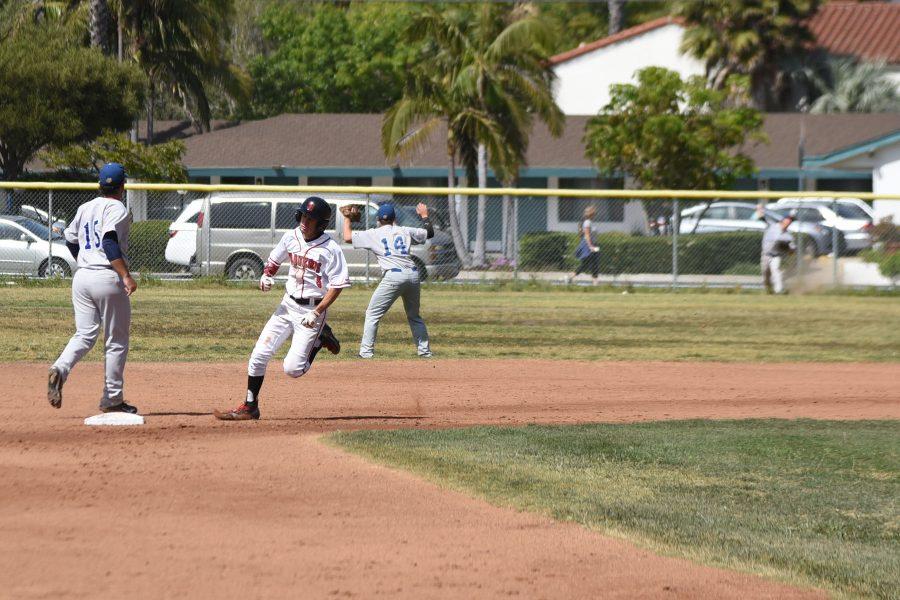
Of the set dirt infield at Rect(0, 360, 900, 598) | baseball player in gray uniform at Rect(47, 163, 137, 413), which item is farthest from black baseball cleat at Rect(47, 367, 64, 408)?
dirt infield at Rect(0, 360, 900, 598)

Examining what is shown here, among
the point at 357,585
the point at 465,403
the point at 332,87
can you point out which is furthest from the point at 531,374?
the point at 332,87

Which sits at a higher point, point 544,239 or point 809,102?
point 809,102

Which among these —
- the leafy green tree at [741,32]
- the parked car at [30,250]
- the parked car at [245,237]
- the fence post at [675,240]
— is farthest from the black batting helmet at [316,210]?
the leafy green tree at [741,32]

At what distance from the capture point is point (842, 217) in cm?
2703

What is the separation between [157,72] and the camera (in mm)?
40125

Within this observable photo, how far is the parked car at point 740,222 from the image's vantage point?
24.5 meters

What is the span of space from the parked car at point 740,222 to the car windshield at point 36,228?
11315 mm

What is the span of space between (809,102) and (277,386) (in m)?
44.3

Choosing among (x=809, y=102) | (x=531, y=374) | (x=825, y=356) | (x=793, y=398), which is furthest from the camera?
(x=809, y=102)

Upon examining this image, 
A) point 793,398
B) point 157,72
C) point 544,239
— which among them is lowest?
point 793,398

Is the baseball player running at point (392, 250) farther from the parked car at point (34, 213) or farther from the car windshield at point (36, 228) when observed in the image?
the parked car at point (34, 213)

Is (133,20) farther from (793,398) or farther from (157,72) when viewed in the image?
(793,398)

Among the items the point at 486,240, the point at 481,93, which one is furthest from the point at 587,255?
the point at 481,93

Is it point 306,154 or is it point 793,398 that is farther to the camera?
point 306,154
